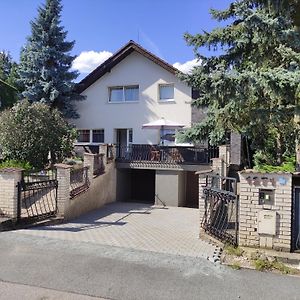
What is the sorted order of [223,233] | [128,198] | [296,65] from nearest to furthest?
[223,233], [296,65], [128,198]

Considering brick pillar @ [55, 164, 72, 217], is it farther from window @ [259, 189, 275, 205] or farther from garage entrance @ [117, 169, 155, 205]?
garage entrance @ [117, 169, 155, 205]

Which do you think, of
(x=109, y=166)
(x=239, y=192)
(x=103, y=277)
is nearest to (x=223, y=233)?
(x=239, y=192)

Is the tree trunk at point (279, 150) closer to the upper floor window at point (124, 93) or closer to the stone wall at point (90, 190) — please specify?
the stone wall at point (90, 190)

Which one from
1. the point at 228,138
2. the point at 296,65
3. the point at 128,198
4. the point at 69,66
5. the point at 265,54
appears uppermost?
the point at 69,66

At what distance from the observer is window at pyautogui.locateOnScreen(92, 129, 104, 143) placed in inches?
816

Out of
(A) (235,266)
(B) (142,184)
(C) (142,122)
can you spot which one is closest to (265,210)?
(A) (235,266)

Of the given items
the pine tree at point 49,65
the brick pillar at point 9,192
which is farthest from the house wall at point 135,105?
the brick pillar at point 9,192

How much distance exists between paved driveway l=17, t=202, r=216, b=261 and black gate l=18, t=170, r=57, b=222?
669mm

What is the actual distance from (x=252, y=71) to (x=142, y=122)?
11817 mm

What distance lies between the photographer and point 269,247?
247 inches

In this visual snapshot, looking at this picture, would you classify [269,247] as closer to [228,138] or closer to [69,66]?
[228,138]

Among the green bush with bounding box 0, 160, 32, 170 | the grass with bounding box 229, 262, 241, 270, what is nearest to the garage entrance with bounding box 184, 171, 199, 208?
the green bush with bounding box 0, 160, 32, 170

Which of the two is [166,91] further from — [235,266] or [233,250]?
[235,266]

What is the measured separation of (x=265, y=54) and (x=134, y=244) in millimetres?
6898
